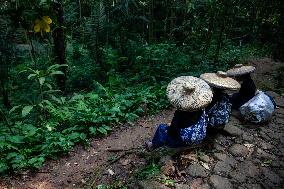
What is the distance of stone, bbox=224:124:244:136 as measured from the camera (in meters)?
5.83

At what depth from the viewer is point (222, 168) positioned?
4922mm

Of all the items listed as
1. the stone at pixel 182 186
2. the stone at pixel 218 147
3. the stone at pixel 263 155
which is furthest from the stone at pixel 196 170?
the stone at pixel 263 155

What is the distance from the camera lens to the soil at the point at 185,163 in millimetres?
4688

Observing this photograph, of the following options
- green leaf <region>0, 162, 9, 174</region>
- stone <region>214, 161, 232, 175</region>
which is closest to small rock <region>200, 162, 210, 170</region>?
stone <region>214, 161, 232, 175</region>

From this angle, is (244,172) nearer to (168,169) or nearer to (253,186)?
(253,186)

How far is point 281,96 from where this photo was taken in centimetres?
802

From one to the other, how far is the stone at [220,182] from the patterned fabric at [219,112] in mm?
1014

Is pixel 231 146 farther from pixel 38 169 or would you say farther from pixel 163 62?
pixel 163 62

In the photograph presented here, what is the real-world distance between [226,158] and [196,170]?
2.27 ft

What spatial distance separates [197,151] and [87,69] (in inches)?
263

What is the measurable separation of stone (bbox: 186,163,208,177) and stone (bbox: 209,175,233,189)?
132mm

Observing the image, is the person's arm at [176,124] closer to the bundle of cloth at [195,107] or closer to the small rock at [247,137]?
the bundle of cloth at [195,107]

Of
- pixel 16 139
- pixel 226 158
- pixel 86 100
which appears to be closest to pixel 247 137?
pixel 226 158

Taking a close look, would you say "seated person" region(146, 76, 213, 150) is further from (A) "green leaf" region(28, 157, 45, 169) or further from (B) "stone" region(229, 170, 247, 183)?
(A) "green leaf" region(28, 157, 45, 169)
